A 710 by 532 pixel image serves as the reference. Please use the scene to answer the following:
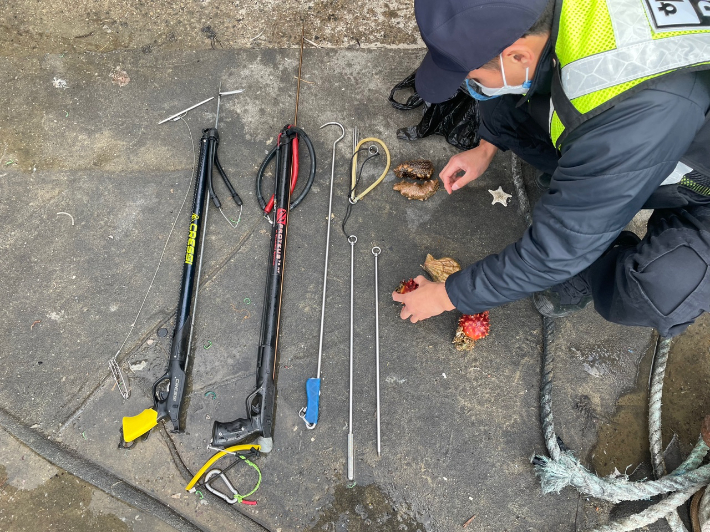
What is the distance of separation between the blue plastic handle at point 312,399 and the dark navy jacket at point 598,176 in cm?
105

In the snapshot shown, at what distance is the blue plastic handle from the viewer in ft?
8.89


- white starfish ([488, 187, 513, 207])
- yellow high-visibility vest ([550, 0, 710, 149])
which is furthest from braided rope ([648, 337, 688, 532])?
yellow high-visibility vest ([550, 0, 710, 149])

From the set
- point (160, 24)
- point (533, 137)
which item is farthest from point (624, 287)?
point (160, 24)

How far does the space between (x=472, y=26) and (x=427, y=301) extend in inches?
53.8

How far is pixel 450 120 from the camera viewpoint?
328cm

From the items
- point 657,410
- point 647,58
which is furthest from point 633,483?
point 647,58

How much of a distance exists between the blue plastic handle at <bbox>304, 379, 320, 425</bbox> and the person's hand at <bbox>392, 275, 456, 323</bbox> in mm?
704

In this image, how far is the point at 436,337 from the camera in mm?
2938

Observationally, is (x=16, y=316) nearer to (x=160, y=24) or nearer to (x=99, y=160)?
(x=99, y=160)

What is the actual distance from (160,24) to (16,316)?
7.88 feet

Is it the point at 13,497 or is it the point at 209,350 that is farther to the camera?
the point at 209,350

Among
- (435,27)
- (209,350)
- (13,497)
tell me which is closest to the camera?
(435,27)

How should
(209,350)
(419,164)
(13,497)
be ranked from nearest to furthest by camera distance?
1. (13,497)
2. (209,350)
3. (419,164)

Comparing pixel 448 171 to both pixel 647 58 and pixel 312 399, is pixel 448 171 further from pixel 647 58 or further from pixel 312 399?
pixel 312 399
